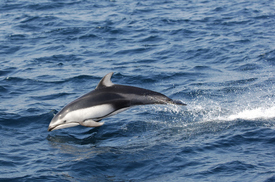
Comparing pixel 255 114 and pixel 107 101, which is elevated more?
pixel 107 101

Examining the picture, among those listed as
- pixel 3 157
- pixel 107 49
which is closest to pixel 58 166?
pixel 3 157

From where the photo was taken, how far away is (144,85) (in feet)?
47.7

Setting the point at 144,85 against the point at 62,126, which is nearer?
the point at 62,126

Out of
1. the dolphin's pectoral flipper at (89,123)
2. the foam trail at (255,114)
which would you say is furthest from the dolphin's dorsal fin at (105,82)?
the foam trail at (255,114)

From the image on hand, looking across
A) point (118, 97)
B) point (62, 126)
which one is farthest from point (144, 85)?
point (62, 126)

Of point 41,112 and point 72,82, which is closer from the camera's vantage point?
point 41,112

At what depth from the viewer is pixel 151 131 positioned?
1094 cm

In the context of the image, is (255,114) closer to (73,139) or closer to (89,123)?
(89,123)

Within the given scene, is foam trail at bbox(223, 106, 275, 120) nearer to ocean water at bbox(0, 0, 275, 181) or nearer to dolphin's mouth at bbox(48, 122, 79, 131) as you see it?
ocean water at bbox(0, 0, 275, 181)

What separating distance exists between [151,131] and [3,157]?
385cm

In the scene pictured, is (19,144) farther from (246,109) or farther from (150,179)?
(246,109)

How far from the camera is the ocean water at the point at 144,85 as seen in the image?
349 inches

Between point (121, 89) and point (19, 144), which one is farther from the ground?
point (121, 89)

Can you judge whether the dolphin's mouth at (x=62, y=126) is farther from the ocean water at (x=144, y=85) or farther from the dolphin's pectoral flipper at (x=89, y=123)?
the dolphin's pectoral flipper at (x=89, y=123)
